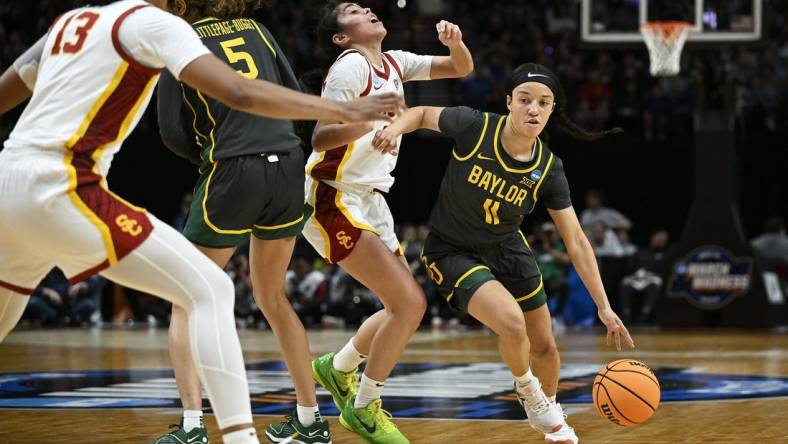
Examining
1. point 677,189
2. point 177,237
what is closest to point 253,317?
point 677,189

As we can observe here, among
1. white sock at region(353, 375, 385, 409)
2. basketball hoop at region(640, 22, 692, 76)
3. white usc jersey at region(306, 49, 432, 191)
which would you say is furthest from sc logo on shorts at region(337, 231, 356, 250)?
basketball hoop at region(640, 22, 692, 76)

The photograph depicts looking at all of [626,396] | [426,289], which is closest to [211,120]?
[626,396]

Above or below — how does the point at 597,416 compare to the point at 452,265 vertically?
below

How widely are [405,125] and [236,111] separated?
0.82 metres

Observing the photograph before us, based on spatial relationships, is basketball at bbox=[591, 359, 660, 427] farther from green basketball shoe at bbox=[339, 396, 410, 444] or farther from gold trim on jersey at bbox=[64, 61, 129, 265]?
gold trim on jersey at bbox=[64, 61, 129, 265]

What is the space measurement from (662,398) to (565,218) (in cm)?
222

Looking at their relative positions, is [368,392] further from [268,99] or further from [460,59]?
[268,99]

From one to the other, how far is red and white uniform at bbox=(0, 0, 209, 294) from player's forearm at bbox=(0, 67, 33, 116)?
0.36 m

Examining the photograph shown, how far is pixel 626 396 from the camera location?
5.68 meters

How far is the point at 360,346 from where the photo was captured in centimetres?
600

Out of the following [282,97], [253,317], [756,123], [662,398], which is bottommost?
[253,317]

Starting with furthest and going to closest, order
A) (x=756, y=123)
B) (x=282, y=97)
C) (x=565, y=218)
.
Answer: (x=756, y=123)
(x=565, y=218)
(x=282, y=97)

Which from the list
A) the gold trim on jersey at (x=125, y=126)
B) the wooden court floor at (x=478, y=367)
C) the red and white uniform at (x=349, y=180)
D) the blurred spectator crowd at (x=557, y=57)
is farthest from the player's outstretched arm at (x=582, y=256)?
the blurred spectator crowd at (x=557, y=57)

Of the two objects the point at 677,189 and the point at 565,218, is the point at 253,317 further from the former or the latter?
the point at 565,218
